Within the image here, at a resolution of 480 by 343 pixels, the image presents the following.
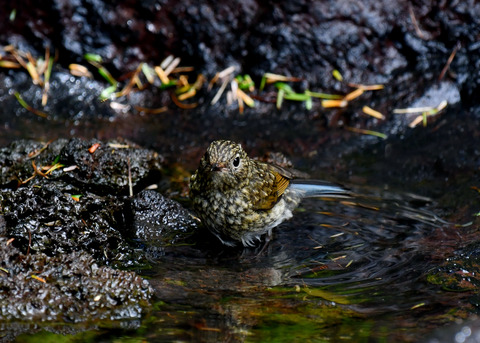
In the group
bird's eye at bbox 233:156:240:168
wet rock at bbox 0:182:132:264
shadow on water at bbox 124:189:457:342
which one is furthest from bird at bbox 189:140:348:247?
wet rock at bbox 0:182:132:264

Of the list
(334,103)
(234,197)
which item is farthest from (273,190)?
(334,103)

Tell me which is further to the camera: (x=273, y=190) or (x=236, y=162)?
(x=273, y=190)

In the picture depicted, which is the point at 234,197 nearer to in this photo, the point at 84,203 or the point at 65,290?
the point at 84,203

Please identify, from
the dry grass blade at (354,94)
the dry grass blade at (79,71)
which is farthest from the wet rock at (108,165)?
the dry grass blade at (354,94)

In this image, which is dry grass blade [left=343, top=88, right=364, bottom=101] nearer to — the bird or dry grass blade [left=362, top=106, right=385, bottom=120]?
dry grass blade [left=362, top=106, right=385, bottom=120]

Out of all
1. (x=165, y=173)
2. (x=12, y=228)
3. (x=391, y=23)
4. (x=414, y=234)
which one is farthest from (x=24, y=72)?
(x=414, y=234)

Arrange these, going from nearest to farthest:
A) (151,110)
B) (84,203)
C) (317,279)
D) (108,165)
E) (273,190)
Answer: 1. (317,279)
2. (84,203)
3. (273,190)
4. (108,165)
5. (151,110)

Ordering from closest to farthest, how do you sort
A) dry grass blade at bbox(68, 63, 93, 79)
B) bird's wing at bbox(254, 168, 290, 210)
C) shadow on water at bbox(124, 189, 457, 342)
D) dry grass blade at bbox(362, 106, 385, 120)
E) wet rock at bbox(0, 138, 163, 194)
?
1. shadow on water at bbox(124, 189, 457, 342)
2. bird's wing at bbox(254, 168, 290, 210)
3. wet rock at bbox(0, 138, 163, 194)
4. dry grass blade at bbox(362, 106, 385, 120)
5. dry grass blade at bbox(68, 63, 93, 79)

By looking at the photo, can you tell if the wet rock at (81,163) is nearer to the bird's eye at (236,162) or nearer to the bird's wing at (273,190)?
the bird's eye at (236,162)
